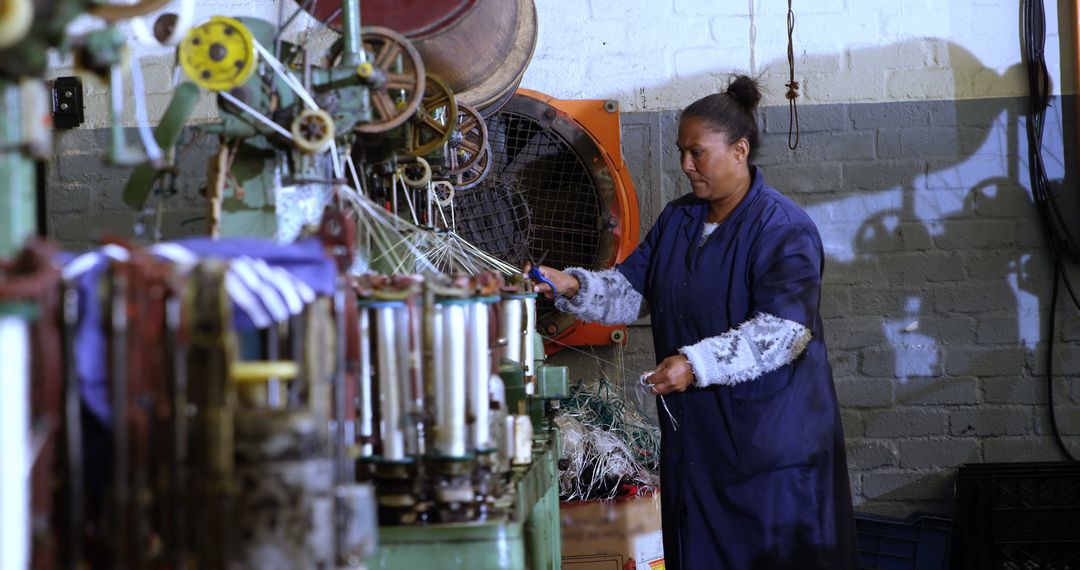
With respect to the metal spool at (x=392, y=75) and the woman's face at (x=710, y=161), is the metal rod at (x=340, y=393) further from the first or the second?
the woman's face at (x=710, y=161)

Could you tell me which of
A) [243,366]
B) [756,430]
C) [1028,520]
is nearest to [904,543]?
[1028,520]

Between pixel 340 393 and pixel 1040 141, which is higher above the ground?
pixel 1040 141

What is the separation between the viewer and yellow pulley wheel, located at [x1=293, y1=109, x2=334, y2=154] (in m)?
1.66

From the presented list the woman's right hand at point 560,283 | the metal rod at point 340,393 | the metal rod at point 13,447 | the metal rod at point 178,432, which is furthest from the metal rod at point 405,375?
the woman's right hand at point 560,283

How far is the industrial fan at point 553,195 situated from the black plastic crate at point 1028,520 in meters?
1.35

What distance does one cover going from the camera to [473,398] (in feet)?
4.63

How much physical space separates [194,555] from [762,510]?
1745mm

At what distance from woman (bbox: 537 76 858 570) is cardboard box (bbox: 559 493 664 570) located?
33 cm

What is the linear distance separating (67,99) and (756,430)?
2.59 metres

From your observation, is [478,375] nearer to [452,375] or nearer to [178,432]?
[452,375]

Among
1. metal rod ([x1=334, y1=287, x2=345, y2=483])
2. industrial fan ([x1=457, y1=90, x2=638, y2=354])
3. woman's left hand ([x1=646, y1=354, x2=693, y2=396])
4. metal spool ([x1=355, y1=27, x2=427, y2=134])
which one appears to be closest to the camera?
metal rod ([x1=334, y1=287, x2=345, y2=483])

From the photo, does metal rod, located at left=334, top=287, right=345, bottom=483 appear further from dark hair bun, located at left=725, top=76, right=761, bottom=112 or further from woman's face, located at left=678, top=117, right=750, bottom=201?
dark hair bun, located at left=725, top=76, right=761, bottom=112

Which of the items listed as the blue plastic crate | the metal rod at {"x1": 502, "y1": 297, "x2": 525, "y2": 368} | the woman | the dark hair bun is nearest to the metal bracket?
the woman

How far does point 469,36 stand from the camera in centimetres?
221
